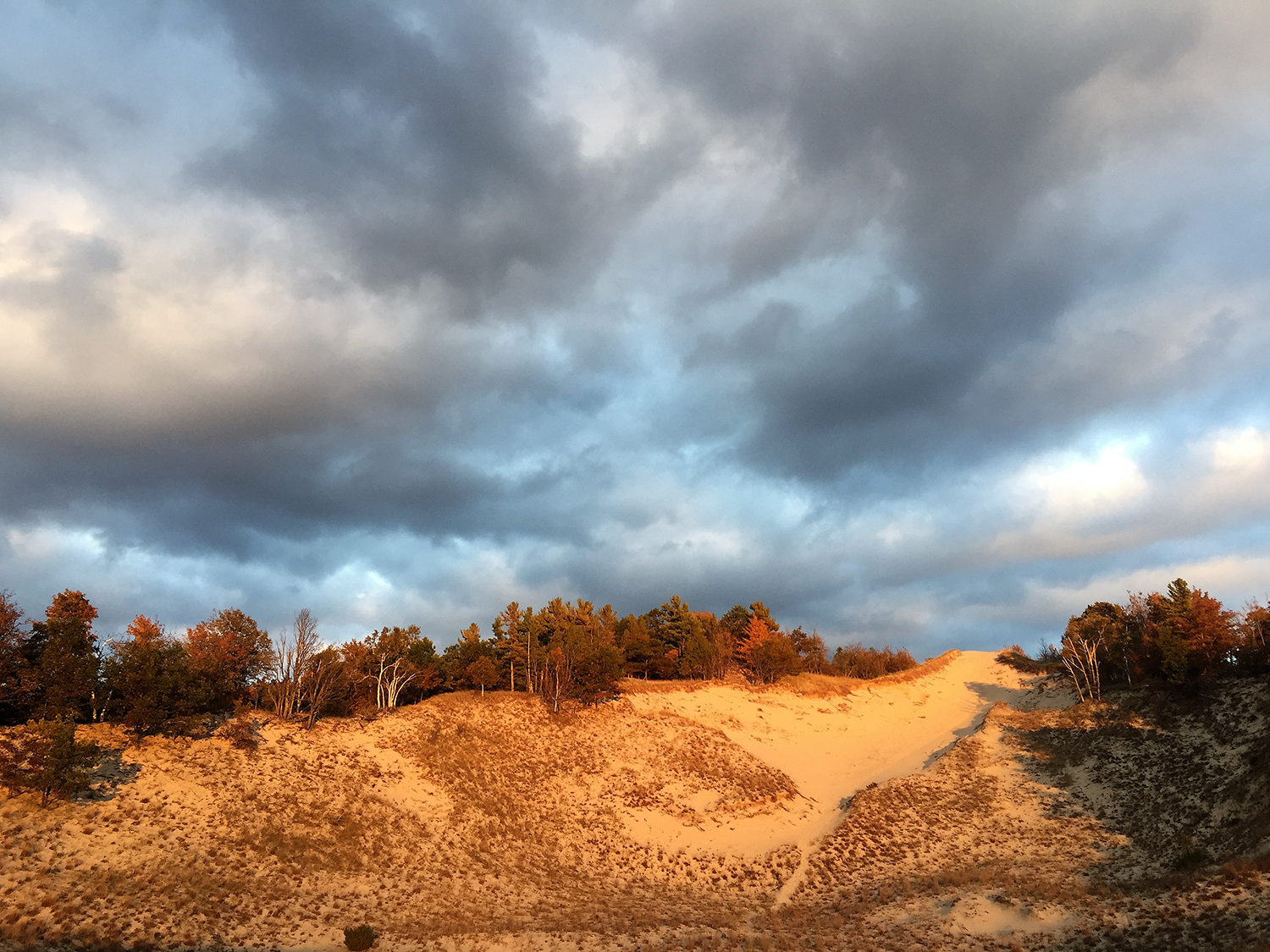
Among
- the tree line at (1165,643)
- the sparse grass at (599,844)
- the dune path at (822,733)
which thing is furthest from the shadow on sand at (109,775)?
the tree line at (1165,643)

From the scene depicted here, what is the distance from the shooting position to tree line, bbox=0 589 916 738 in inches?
1521

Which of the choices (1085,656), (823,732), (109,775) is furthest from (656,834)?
(1085,656)

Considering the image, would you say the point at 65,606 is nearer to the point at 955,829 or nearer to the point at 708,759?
the point at 708,759

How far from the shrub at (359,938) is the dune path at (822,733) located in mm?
20545

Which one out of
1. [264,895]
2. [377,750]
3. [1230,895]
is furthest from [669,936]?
[377,750]

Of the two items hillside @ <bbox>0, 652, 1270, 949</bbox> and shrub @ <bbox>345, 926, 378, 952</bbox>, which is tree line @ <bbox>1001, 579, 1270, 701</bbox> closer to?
hillside @ <bbox>0, 652, 1270, 949</bbox>

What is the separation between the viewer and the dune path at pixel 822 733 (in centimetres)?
4566

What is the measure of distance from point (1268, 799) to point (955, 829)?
1587 cm

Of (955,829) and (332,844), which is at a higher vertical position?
(332,844)

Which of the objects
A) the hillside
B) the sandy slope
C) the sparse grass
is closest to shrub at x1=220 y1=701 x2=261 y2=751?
the hillside

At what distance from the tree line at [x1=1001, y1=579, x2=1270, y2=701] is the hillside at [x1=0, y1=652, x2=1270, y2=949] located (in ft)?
9.41

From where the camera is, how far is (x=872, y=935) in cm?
2928

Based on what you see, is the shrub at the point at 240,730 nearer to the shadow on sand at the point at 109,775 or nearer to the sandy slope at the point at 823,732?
the shadow on sand at the point at 109,775

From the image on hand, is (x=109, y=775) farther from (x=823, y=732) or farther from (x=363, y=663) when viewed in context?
(x=823, y=732)
